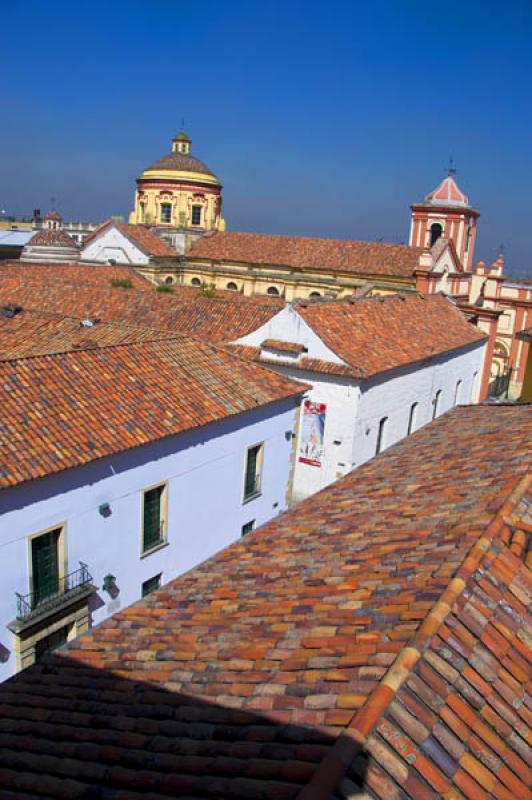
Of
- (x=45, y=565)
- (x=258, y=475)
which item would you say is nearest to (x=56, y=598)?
(x=45, y=565)

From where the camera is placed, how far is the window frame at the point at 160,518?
13.0 metres

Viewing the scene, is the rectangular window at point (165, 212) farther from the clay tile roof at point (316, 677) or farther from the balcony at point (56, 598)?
the clay tile roof at point (316, 677)

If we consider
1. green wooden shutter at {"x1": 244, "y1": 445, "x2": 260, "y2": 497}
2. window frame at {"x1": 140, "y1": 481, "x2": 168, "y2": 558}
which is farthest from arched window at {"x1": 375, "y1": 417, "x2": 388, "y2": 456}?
window frame at {"x1": 140, "y1": 481, "x2": 168, "y2": 558}

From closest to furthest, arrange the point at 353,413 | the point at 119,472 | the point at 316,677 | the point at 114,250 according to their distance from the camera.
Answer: the point at 316,677
the point at 119,472
the point at 353,413
the point at 114,250

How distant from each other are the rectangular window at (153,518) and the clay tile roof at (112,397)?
1.30m

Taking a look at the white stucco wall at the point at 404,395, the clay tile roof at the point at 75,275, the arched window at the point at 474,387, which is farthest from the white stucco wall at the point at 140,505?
the clay tile roof at the point at 75,275

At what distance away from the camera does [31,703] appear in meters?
5.68

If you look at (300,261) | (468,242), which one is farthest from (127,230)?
(468,242)

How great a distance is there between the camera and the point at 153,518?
44.1ft

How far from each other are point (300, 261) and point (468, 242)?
10448mm

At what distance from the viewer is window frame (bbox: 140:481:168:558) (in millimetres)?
12969

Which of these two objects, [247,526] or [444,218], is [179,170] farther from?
[247,526]

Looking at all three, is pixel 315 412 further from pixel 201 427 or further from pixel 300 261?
pixel 300 261

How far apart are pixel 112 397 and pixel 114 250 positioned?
34.5 m
